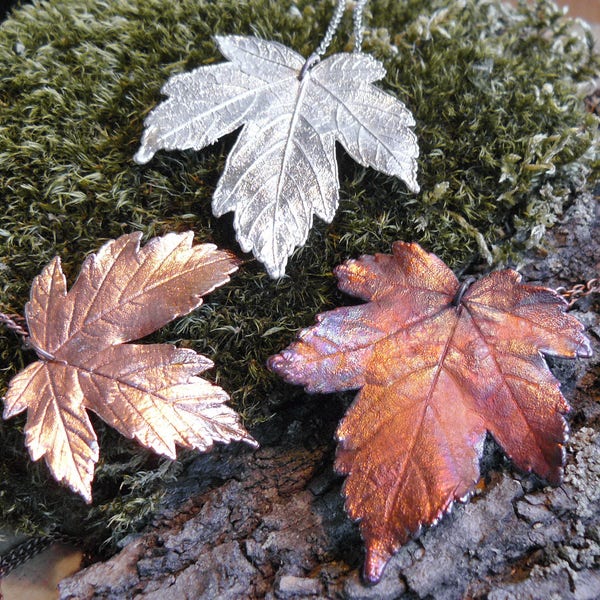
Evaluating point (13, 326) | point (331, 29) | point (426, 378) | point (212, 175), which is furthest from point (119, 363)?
point (331, 29)

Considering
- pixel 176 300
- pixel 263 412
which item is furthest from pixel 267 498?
pixel 176 300

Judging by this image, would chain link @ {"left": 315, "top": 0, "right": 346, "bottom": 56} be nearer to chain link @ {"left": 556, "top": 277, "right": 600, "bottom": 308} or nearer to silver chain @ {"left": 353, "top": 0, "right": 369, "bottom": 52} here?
silver chain @ {"left": 353, "top": 0, "right": 369, "bottom": 52}

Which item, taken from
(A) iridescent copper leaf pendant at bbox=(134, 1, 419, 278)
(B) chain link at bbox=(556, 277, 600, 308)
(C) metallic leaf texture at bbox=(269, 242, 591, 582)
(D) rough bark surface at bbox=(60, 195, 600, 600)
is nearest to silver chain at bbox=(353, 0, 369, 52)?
(A) iridescent copper leaf pendant at bbox=(134, 1, 419, 278)

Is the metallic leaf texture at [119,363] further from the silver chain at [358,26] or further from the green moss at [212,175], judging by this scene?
the silver chain at [358,26]

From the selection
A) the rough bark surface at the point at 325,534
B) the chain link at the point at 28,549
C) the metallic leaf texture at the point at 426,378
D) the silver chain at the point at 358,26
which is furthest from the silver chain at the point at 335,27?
the chain link at the point at 28,549

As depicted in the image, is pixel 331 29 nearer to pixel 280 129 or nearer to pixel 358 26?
pixel 358 26
